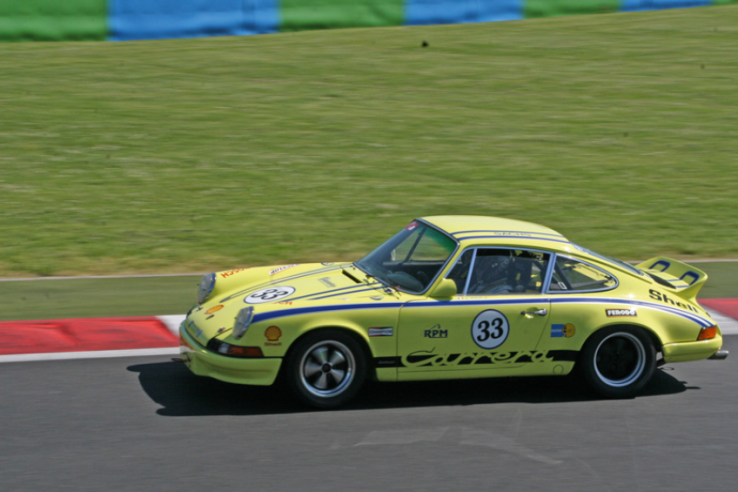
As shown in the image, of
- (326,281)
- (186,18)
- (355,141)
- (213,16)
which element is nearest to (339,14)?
(213,16)

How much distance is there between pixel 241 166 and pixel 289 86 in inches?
178

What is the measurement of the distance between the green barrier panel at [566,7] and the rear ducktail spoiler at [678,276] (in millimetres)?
16020

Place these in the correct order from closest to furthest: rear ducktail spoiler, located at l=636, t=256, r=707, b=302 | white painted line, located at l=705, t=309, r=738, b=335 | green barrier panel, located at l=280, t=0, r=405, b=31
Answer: rear ducktail spoiler, located at l=636, t=256, r=707, b=302 < white painted line, located at l=705, t=309, r=738, b=335 < green barrier panel, located at l=280, t=0, r=405, b=31

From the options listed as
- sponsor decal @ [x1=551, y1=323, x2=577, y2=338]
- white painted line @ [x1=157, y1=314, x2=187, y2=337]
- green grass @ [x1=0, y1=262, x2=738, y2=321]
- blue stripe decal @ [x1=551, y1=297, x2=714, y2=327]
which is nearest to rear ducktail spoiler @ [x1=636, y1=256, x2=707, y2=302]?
blue stripe decal @ [x1=551, y1=297, x2=714, y2=327]

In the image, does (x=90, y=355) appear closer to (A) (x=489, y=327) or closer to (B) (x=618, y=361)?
(A) (x=489, y=327)

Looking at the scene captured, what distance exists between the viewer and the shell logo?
5.47m

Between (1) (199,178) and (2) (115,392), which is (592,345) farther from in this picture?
(1) (199,178)

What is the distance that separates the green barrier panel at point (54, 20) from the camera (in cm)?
1878

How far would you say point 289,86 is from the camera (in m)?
17.4

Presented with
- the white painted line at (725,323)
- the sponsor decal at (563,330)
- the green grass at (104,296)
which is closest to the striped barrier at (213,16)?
the green grass at (104,296)

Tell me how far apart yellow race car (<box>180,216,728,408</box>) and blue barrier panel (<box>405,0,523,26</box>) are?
50.9 ft

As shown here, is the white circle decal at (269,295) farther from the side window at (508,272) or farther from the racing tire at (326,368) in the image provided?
the side window at (508,272)

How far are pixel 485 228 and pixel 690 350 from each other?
1.70m

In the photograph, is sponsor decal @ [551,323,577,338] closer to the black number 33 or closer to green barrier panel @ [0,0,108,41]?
the black number 33
